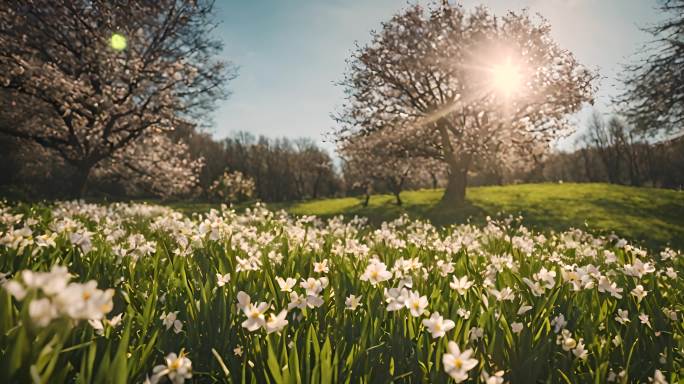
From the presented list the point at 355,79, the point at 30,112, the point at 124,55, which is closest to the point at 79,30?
the point at 124,55

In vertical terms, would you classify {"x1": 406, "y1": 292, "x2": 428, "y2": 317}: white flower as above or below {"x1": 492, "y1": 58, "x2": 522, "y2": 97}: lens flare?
below

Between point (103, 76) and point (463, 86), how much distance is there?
16.9 meters

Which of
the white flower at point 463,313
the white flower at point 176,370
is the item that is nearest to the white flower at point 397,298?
the white flower at point 463,313

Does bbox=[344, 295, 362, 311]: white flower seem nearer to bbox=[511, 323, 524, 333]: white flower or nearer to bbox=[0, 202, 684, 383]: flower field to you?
bbox=[0, 202, 684, 383]: flower field

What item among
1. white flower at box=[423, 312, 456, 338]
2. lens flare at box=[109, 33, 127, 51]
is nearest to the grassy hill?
white flower at box=[423, 312, 456, 338]

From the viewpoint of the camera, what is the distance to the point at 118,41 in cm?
1511

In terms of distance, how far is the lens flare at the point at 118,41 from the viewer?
15000 mm

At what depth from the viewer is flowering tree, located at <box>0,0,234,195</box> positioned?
13.3m

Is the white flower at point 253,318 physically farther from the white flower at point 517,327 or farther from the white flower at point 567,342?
the white flower at point 567,342

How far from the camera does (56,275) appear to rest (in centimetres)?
116

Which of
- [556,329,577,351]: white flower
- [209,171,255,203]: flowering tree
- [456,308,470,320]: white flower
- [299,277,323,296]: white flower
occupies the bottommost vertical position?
[556,329,577,351]: white flower

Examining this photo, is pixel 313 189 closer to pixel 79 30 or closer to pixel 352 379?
pixel 79 30

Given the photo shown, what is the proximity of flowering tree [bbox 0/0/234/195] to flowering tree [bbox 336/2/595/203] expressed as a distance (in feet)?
29.0

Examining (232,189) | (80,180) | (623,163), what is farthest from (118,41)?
(623,163)
